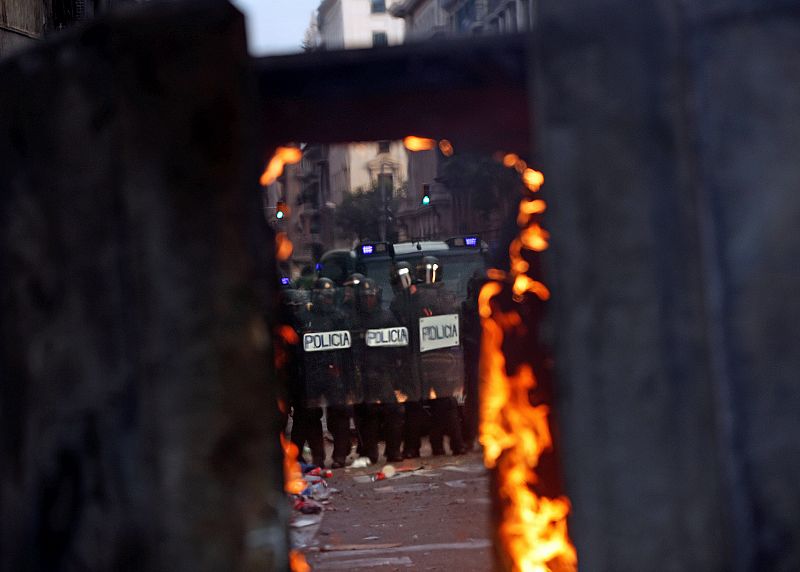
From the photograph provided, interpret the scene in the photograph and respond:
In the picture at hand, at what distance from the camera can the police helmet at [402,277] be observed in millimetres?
13062

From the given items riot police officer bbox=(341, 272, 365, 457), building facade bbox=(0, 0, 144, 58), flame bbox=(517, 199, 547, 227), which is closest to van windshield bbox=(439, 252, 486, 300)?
riot police officer bbox=(341, 272, 365, 457)

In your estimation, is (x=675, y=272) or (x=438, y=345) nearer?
(x=675, y=272)

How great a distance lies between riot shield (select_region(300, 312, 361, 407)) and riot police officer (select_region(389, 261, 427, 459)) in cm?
67

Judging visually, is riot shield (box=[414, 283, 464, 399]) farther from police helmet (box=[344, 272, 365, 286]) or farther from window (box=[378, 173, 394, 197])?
window (box=[378, 173, 394, 197])

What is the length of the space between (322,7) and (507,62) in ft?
315

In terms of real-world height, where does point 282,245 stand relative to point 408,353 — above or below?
above

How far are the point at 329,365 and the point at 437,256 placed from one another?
13.5 ft

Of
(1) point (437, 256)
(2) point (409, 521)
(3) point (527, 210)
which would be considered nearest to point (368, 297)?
(1) point (437, 256)

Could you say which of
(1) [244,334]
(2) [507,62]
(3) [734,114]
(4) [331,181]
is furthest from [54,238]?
(4) [331,181]

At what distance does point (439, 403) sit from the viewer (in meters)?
12.4

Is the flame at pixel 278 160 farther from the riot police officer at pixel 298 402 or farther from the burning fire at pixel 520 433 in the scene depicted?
the riot police officer at pixel 298 402

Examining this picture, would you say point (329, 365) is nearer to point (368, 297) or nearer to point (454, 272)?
point (368, 297)

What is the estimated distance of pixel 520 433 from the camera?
17.8ft

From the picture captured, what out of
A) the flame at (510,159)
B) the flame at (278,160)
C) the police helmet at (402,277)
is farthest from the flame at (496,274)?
the police helmet at (402,277)
